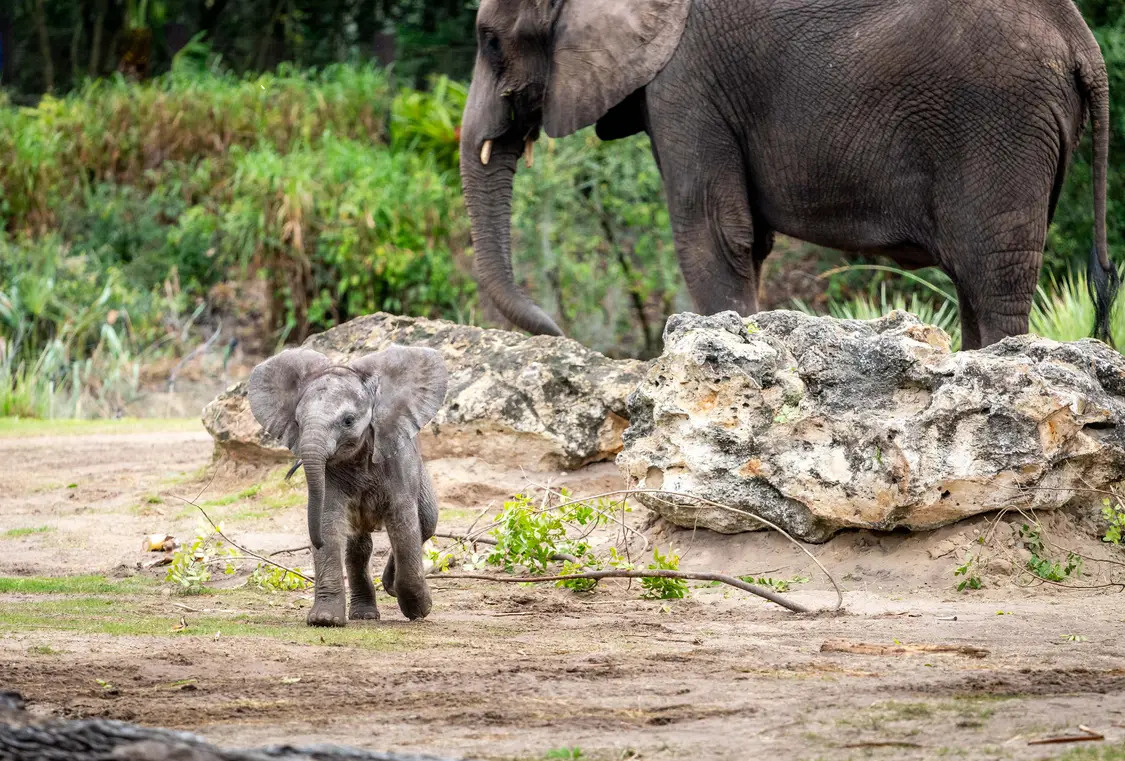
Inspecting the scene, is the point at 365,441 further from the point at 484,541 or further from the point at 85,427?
the point at 85,427

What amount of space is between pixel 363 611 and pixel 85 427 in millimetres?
7392

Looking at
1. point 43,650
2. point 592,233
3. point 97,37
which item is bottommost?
point 43,650

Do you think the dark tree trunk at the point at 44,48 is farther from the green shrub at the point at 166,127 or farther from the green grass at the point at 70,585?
the green grass at the point at 70,585

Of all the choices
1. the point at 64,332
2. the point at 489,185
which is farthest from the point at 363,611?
the point at 64,332

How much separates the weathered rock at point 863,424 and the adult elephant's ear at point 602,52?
2.32 metres

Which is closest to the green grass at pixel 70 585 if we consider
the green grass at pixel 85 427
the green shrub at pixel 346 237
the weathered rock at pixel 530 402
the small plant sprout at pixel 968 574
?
the weathered rock at pixel 530 402

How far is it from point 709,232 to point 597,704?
16.5ft

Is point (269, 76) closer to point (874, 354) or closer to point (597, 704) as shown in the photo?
point (874, 354)

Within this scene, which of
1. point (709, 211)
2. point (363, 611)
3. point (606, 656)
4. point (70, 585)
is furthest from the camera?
point (709, 211)

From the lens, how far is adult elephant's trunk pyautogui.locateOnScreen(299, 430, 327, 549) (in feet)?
17.3

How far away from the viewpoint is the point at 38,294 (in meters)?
17.0

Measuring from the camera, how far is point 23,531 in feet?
27.7

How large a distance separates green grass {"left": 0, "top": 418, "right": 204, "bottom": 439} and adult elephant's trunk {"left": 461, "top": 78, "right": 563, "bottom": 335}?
4091 millimetres

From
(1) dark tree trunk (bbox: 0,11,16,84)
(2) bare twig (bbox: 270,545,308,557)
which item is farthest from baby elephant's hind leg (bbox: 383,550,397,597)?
(1) dark tree trunk (bbox: 0,11,16,84)
